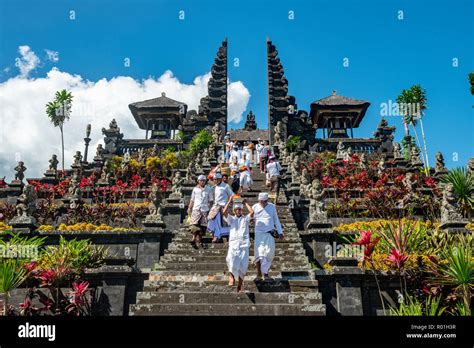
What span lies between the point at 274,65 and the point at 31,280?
31603mm

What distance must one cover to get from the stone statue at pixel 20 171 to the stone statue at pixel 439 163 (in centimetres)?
1833

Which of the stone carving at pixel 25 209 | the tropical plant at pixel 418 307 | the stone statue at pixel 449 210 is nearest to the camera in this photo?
the tropical plant at pixel 418 307

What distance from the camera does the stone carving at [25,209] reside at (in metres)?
10.0

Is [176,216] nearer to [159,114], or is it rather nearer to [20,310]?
[20,310]

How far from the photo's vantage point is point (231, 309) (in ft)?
19.7

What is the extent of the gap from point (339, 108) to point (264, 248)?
1170 inches

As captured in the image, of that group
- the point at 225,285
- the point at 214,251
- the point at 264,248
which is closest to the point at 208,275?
the point at 225,285

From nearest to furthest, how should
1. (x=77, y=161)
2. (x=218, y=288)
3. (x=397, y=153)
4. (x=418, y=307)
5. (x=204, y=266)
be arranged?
(x=418, y=307) < (x=218, y=288) < (x=204, y=266) < (x=397, y=153) < (x=77, y=161)

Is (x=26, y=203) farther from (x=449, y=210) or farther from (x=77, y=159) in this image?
(x=449, y=210)

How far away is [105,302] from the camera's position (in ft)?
22.6

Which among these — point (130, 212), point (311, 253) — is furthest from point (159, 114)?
point (311, 253)

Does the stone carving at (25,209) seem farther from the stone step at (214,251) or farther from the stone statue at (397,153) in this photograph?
the stone statue at (397,153)

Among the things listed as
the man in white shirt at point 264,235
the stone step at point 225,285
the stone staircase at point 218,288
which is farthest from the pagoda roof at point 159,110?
the man in white shirt at point 264,235

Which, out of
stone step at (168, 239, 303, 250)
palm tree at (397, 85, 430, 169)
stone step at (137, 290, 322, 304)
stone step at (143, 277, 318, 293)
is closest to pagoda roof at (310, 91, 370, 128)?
palm tree at (397, 85, 430, 169)
